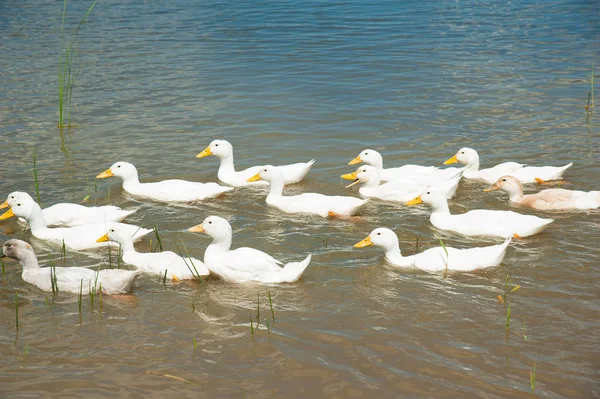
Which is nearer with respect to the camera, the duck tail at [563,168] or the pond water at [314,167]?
the pond water at [314,167]

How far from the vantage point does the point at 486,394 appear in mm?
5703

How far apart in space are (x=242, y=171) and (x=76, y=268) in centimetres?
355

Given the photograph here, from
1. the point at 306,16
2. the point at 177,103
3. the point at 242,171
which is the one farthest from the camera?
the point at 306,16

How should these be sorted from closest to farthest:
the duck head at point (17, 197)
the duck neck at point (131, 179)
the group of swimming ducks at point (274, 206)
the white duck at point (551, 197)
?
the group of swimming ducks at point (274, 206)
the duck head at point (17, 197)
the white duck at point (551, 197)
the duck neck at point (131, 179)

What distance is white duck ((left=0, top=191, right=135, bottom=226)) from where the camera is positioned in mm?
9133

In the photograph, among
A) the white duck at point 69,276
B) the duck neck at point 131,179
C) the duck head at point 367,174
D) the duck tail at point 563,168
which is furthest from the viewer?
the duck neck at point 131,179

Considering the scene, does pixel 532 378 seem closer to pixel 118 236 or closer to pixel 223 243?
pixel 223 243

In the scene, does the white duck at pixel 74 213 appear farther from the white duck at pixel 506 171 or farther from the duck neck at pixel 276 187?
the white duck at pixel 506 171

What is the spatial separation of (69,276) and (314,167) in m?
4.59

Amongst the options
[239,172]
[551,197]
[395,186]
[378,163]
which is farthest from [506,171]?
[239,172]

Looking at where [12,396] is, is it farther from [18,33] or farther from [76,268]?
[18,33]

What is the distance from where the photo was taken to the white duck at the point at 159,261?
7742mm

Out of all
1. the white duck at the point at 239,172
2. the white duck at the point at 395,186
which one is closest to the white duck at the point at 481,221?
the white duck at the point at 395,186

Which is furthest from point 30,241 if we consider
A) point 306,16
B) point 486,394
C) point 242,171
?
point 306,16
